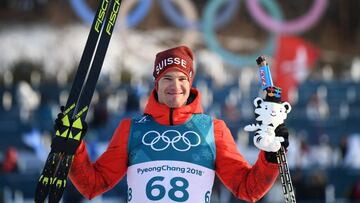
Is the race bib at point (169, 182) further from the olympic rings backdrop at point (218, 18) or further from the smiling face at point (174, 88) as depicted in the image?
the olympic rings backdrop at point (218, 18)

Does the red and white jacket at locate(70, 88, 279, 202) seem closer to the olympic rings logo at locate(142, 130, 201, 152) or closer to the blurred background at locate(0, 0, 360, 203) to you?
the olympic rings logo at locate(142, 130, 201, 152)

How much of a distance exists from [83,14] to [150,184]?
75.4 feet

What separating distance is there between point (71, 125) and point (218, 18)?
23.9m

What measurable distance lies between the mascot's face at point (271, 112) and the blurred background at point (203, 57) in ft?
36.2

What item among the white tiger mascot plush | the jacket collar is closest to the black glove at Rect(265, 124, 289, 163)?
the white tiger mascot plush

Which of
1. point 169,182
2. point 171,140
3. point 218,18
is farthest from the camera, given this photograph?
point 218,18

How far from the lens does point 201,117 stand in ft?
16.9

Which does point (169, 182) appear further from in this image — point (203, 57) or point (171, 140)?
point (203, 57)

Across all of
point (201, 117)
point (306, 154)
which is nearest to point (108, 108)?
point (306, 154)

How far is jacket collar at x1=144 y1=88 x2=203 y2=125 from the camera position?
5078 millimetres

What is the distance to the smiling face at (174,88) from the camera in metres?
5.01

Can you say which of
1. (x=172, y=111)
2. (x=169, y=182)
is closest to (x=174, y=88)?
(x=172, y=111)

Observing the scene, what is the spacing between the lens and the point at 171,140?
5.05 m

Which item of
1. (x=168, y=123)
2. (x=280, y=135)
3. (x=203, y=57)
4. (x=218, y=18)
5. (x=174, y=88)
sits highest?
(x=218, y=18)
